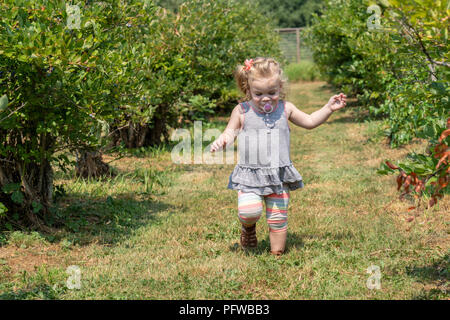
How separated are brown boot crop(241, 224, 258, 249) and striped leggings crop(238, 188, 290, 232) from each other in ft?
0.23

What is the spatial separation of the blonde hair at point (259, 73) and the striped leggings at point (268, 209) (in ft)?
2.50

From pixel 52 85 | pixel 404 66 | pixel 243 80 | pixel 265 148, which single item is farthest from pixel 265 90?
pixel 404 66

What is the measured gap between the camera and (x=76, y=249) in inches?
169

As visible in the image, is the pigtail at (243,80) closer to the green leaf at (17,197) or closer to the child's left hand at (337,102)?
the child's left hand at (337,102)

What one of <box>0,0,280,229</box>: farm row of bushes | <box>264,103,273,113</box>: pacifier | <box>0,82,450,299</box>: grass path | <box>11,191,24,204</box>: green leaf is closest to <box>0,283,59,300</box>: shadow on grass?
<box>0,82,450,299</box>: grass path

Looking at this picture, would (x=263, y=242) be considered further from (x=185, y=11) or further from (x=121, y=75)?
(x=185, y=11)

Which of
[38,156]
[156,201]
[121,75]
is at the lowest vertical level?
[156,201]

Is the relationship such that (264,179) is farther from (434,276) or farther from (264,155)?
(434,276)

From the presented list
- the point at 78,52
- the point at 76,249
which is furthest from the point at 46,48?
the point at 76,249

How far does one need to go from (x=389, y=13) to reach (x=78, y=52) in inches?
88.0

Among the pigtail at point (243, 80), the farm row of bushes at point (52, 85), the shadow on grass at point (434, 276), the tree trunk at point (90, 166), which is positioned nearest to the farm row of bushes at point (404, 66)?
the shadow on grass at point (434, 276)

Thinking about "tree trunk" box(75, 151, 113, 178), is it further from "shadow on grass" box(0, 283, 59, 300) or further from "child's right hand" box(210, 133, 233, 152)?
"shadow on grass" box(0, 283, 59, 300)

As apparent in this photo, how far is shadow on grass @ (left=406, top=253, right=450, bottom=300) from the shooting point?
326 centimetres

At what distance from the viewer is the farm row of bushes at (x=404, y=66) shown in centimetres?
263
